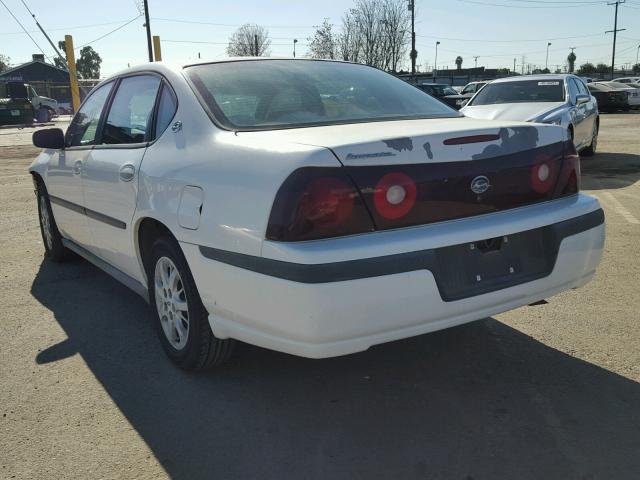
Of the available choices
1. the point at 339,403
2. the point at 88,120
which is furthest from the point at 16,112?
the point at 339,403

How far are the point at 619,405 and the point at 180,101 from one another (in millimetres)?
2580

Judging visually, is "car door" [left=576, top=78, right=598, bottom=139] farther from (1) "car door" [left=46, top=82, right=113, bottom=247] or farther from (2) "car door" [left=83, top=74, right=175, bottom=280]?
(2) "car door" [left=83, top=74, right=175, bottom=280]

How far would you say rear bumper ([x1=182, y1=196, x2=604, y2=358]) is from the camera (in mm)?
2285

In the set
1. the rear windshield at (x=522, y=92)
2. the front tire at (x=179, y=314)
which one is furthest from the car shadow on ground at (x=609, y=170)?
the front tire at (x=179, y=314)

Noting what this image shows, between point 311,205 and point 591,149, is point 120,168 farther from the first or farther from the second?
point 591,149

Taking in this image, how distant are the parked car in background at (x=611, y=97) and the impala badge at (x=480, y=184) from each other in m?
27.8

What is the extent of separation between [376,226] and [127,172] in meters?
1.63

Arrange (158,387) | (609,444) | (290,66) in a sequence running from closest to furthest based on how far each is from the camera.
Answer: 1. (609,444)
2. (158,387)
3. (290,66)

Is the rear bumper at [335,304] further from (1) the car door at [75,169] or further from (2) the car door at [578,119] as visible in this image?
(2) the car door at [578,119]

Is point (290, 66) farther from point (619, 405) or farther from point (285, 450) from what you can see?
point (619, 405)

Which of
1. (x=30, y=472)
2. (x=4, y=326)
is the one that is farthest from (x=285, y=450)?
(x=4, y=326)

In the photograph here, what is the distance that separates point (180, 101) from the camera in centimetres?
311

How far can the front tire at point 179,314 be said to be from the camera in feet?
9.64

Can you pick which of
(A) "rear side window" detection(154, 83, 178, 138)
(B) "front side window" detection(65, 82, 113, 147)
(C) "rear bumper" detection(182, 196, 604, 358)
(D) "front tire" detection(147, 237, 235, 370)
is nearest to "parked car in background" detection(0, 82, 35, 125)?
(B) "front side window" detection(65, 82, 113, 147)
